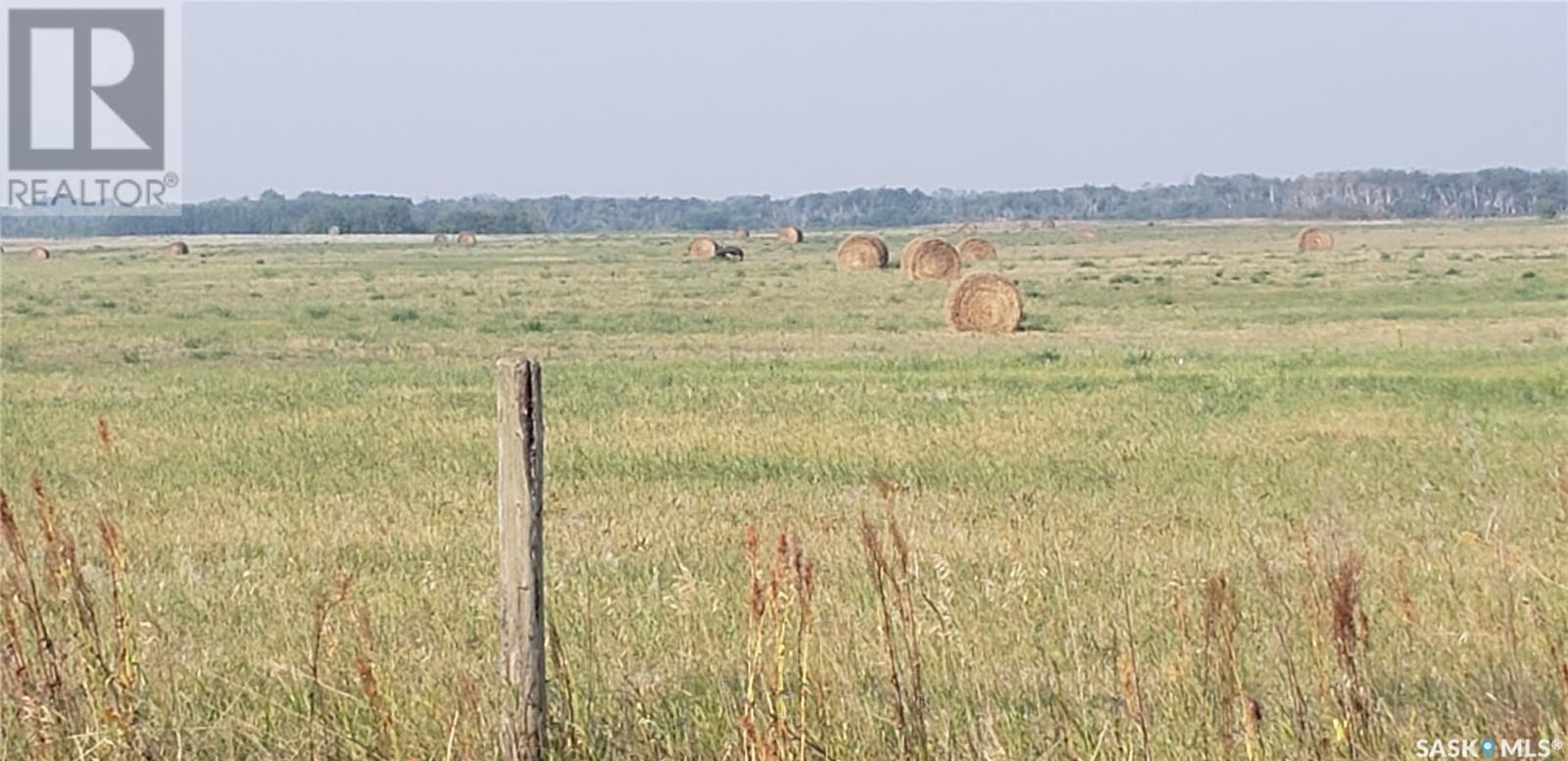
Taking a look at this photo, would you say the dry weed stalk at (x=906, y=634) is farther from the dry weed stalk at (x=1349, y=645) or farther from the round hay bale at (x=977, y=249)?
the round hay bale at (x=977, y=249)

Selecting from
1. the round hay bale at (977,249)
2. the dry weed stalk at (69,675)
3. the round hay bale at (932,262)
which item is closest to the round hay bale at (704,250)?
the round hay bale at (977,249)

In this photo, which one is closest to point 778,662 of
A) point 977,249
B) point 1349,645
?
point 1349,645

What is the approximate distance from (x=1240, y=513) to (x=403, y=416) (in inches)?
326

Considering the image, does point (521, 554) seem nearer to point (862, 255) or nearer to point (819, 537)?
point (819, 537)

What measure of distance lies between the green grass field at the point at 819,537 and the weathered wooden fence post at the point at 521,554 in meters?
0.17

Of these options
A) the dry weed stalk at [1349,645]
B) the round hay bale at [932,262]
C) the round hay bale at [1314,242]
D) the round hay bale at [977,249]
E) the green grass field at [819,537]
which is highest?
the round hay bale at [1314,242]

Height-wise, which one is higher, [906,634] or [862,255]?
[862,255]

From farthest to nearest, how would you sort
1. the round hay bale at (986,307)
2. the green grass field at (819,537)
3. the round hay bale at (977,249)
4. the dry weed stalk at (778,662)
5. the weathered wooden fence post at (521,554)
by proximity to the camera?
the round hay bale at (977,249) → the round hay bale at (986,307) → the green grass field at (819,537) → the weathered wooden fence post at (521,554) → the dry weed stalk at (778,662)

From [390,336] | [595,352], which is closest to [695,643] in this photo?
[595,352]

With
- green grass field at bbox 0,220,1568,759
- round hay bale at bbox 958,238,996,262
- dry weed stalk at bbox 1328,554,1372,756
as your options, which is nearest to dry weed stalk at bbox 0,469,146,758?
green grass field at bbox 0,220,1568,759

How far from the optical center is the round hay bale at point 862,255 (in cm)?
5703

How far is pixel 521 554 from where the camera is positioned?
4863 mm

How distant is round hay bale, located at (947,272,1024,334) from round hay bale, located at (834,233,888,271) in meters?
25.8

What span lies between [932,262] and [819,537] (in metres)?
39.2
